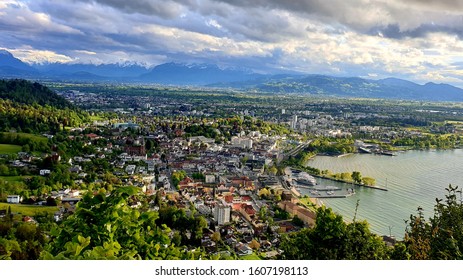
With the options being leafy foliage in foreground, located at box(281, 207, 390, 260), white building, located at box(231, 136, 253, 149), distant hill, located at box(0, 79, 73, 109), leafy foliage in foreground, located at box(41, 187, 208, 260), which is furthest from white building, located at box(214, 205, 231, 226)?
distant hill, located at box(0, 79, 73, 109)

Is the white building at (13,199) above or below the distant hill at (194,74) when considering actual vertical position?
below

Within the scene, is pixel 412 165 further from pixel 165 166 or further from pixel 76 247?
pixel 76 247

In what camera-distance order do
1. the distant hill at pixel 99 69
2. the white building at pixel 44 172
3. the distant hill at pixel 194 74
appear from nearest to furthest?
the white building at pixel 44 172
the distant hill at pixel 99 69
the distant hill at pixel 194 74

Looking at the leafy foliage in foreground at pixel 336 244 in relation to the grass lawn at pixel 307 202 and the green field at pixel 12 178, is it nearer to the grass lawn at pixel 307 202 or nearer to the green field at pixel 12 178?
the grass lawn at pixel 307 202

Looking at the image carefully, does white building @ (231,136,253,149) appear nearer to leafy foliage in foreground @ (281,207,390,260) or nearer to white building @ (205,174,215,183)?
white building @ (205,174,215,183)

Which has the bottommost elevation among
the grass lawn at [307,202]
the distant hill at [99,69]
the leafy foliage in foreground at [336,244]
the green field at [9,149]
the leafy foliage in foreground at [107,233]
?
the grass lawn at [307,202]

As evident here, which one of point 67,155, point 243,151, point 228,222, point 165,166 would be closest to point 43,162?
point 67,155

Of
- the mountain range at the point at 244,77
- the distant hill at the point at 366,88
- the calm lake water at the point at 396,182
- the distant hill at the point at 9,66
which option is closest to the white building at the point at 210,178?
the calm lake water at the point at 396,182
